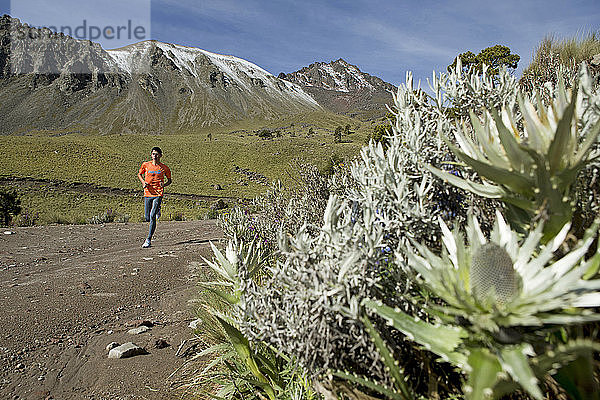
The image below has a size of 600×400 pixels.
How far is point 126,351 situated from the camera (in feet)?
9.97

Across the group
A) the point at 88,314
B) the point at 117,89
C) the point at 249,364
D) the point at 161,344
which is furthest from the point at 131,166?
the point at 117,89

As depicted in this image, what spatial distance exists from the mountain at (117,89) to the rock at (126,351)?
118 metres

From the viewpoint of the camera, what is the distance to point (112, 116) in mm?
114750

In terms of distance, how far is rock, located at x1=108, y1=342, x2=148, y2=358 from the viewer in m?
3.02

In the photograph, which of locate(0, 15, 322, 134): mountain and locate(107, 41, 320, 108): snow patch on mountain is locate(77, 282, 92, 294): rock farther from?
locate(107, 41, 320, 108): snow patch on mountain

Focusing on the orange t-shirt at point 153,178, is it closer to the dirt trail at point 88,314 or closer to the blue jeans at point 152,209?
the blue jeans at point 152,209

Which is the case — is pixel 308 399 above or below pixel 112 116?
below

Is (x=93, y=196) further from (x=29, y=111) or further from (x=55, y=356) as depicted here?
(x=29, y=111)

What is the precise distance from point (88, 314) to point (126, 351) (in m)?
1.21

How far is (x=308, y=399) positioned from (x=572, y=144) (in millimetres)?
1455

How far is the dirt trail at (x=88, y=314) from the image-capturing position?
8.68 feet

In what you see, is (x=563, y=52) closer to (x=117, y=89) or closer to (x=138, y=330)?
(x=138, y=330)

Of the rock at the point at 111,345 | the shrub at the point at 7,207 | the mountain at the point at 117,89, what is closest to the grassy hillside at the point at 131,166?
the shrub at the point at 7,207

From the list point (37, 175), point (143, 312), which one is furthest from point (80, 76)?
point (143, 312)
